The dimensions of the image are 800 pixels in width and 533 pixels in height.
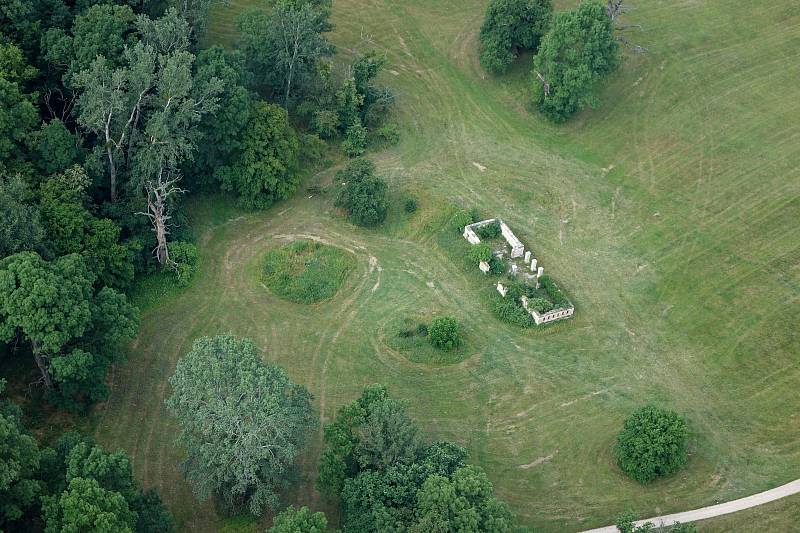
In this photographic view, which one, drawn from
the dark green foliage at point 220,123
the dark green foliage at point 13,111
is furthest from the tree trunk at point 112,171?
the dark green foliage at point 220,123

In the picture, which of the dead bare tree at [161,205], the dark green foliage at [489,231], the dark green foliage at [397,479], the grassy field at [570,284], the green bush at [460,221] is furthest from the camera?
the green bush at [460,221]

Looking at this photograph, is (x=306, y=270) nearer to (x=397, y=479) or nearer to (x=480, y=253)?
(x=480, y=253)

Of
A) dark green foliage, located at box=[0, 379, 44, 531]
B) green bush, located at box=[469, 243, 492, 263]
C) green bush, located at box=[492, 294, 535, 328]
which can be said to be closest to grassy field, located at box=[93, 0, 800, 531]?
green bush, located at box=[492, 294, 535, 328]

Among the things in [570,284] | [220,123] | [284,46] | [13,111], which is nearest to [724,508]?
[570,284]

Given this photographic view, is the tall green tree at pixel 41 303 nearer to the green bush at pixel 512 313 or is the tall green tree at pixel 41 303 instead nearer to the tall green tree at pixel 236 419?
the tall green tree at pixel 236 419

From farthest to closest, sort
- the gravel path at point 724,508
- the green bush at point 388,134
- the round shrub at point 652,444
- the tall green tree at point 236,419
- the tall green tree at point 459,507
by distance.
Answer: the green bush at point 388,134 < the round shrub at point 652,444 < the gravel path at point 724,508 < the tall green tree at point 236,419 < the tall green tree at point 459,507
